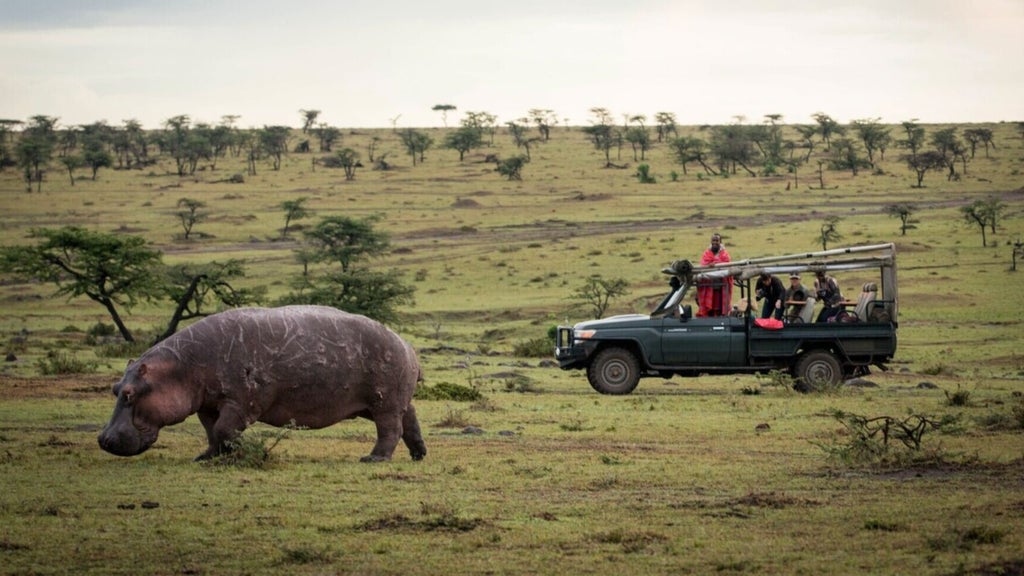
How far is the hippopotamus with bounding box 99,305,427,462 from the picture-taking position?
13.4m

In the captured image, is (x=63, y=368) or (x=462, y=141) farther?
(x=462, y=141)

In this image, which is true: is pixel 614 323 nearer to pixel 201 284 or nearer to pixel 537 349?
pixel 537 349

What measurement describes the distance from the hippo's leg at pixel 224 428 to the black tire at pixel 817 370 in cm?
1232

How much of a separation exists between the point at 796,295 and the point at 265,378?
41.0 ft

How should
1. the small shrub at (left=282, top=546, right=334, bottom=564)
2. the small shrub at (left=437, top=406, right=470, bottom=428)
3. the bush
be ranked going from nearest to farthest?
the small shrub at (left=282, top=546, right=334, bottom=564)
the small shrub at (left=437, top=406, right=470, bottom=428)
the bush

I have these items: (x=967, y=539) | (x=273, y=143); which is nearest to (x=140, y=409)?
(x=967, y=539)

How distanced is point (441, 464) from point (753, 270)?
1000cm

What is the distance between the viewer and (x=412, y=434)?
14.7 meters

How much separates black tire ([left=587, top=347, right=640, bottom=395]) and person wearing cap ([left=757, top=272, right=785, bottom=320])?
2.46 m

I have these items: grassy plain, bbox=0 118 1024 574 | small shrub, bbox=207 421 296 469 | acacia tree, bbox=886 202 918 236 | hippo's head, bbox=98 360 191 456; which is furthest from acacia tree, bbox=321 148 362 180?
hippo's head, bbox=98 360 191 456

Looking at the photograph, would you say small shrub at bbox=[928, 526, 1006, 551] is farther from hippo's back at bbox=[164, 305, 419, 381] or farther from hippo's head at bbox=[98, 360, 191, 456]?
hippo's head at bbox=[98, 360, 191, 456]

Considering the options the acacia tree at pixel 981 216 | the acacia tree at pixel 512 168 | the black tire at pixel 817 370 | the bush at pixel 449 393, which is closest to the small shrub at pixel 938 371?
the black tire at pixel 817 370

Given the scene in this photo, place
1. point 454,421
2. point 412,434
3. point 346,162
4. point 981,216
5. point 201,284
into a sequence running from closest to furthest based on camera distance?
point 412,434 < point 454,421 < point 201,284 < point 981,216 < point 346,162

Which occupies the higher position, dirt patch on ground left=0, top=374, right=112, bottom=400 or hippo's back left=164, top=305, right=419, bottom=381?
hippo's back left=164, top=305, right=419, bottom=381
